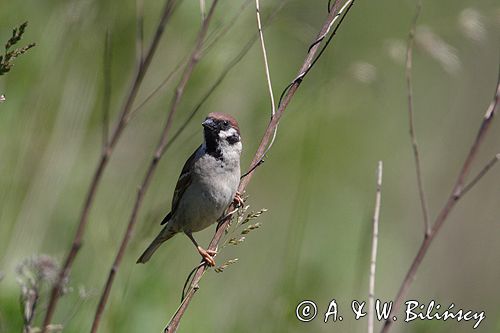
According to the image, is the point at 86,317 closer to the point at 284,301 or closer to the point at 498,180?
the point at 284,301

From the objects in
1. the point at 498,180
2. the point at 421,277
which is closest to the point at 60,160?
the point at 421,277

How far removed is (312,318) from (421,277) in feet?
5.89

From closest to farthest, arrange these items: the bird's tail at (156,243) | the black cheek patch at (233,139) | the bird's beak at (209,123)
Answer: the bird's beak at (209,123), the black cheek patch at (233,139), the bird's tail at (156,243)

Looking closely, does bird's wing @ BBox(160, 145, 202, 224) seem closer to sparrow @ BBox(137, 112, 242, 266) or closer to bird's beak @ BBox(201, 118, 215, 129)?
sparrow @ BBox(137, 112, 242, 266)

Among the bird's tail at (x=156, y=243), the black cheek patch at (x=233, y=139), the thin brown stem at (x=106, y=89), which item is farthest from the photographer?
the bird's tail at (x=156, y=243)

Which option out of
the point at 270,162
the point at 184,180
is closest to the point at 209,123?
the point at 184,180

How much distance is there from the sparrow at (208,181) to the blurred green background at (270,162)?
11cm

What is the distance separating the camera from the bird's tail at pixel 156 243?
3.74 metres

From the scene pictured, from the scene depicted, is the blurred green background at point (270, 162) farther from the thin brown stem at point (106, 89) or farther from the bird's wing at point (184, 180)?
the thin brown stem at point (106, 89)

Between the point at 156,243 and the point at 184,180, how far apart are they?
1.07ft

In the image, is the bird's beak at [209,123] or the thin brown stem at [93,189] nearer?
the thin brown stem at [93,189]

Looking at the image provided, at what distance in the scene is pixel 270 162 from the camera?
17.7 ft

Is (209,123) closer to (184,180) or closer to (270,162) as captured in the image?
(184,180)

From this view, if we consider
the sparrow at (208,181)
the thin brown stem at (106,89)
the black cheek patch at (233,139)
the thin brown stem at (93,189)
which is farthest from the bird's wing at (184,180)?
the thin brown stem at (93,189)
